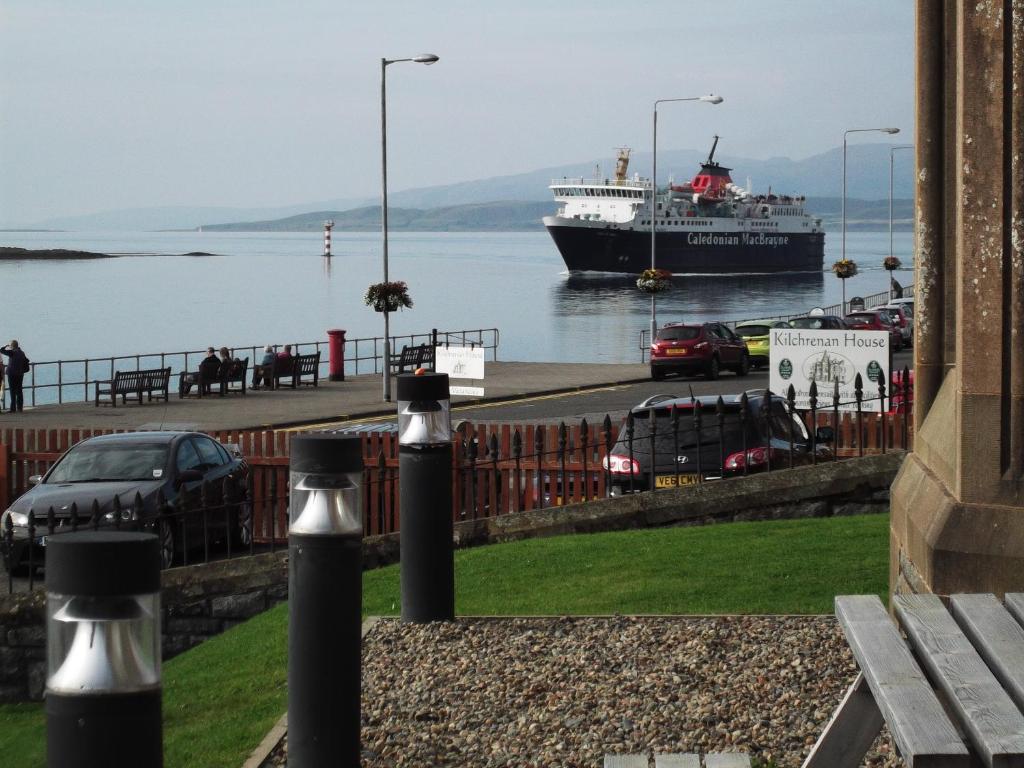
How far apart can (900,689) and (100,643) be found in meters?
2.08

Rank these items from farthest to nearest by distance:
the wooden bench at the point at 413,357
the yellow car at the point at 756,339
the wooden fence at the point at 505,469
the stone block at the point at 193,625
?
the yellow car at the point at 756,339
the wooden bench at the point at 413,357
the wooden fence at the point at 505,469
the stone block at the point at 193,625

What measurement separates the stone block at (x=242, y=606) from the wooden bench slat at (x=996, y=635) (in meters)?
6.80

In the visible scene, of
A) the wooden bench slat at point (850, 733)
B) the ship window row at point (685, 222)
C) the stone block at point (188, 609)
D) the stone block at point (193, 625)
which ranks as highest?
the ship window row at point (685, 222)

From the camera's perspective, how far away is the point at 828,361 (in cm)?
1728

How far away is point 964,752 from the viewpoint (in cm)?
340

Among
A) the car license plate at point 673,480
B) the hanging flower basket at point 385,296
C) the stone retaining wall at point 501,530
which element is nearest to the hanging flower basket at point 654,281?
the hanging flower basket at point 385,296

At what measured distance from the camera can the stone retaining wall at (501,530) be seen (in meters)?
10.4

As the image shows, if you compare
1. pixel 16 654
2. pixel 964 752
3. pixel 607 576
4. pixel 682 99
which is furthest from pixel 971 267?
pixel 682 99

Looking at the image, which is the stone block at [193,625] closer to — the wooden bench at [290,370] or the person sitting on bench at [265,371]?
the wooden bench at [290,370]

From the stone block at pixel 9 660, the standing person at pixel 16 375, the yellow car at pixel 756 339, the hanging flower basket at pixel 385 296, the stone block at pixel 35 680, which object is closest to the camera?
the stone block at pixel 35 680

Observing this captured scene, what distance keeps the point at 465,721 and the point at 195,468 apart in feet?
30.5

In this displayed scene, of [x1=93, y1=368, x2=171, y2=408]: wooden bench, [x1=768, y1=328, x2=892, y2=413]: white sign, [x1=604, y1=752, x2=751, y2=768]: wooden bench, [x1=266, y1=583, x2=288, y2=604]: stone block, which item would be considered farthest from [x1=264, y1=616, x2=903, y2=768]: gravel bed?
[x1=93, y1=368, x2=171, y2=408]: wooden bench

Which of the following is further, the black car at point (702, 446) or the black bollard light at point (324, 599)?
the black car at point (702, 446)

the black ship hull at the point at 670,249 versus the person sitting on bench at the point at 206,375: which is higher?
the black ship hull at the point at 670,249
